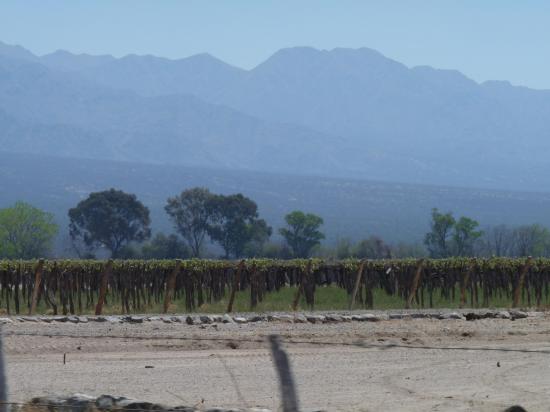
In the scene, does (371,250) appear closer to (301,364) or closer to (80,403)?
(301,364)

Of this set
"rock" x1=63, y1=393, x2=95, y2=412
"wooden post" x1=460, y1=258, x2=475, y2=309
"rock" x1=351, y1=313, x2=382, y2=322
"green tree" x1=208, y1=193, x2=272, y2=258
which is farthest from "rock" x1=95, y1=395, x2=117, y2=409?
"green tree" x1=208, y1=193, x2=272, y2=258

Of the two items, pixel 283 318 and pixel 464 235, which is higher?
pixel 464 235

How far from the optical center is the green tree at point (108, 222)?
325ft

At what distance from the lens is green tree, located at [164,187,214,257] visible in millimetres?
107750

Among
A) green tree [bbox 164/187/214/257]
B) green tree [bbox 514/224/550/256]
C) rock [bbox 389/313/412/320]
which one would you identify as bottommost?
rock [bbox 389/313/412/320]

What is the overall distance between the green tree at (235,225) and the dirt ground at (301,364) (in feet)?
246

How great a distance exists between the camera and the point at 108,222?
→ 98.8m

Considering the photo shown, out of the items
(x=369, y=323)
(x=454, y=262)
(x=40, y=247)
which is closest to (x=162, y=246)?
(x=40, y=247)

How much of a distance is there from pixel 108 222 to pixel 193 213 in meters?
14.5

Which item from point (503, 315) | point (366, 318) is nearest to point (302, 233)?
point (503, 315)

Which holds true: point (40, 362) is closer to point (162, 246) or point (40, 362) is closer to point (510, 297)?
point (510, 297)

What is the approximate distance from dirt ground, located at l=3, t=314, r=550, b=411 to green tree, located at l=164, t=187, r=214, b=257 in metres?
84.7

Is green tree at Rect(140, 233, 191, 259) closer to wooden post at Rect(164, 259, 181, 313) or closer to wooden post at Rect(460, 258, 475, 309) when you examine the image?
wooden post at Rect(460, 258, 475, 309)

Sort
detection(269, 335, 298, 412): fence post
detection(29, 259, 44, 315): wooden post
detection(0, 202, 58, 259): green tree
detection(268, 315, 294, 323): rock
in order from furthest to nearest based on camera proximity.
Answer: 1. detection(0, 202, 58, 259): green tree
2. detection(29, 259, 44, 315): wooden post
3. detection(268, 315, 294, 323): rock
4. detection(269, 335, 298, 412): fence post
